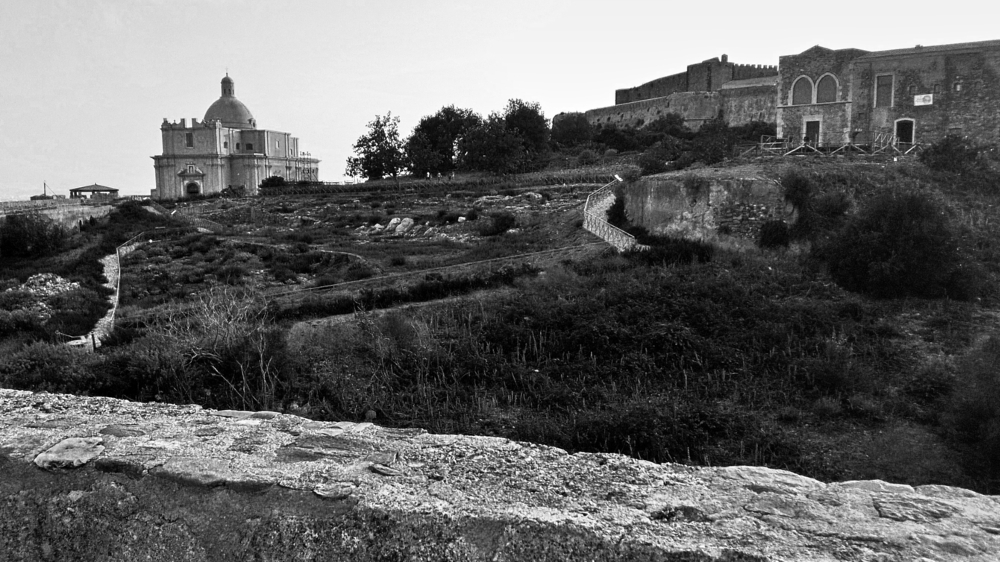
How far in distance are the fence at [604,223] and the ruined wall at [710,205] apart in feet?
4.36

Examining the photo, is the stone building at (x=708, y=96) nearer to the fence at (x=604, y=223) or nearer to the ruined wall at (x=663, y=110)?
the ruined wall at (x=663, y=110)

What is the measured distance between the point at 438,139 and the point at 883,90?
40.5 m

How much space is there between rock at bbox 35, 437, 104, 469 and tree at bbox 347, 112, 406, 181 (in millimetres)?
54903

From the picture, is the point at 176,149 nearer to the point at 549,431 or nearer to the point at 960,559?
the point at 549,431

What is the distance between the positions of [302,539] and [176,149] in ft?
255

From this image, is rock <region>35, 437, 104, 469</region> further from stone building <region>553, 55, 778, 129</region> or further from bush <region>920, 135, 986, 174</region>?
stone building <region>553, 55, 778, 129</region>

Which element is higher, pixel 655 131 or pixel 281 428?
pixel 655 131

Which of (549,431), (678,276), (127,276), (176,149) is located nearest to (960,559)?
(549,431)

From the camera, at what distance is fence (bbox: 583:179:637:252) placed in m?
19.8

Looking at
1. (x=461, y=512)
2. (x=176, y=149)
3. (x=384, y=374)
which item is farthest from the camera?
(x=176, y=149)

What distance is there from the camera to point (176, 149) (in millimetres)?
71312

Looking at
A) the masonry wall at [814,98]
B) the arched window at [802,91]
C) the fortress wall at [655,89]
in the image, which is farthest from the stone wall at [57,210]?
the fortress wall at [655,89]

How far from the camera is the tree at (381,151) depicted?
189 feet

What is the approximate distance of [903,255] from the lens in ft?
46.1
